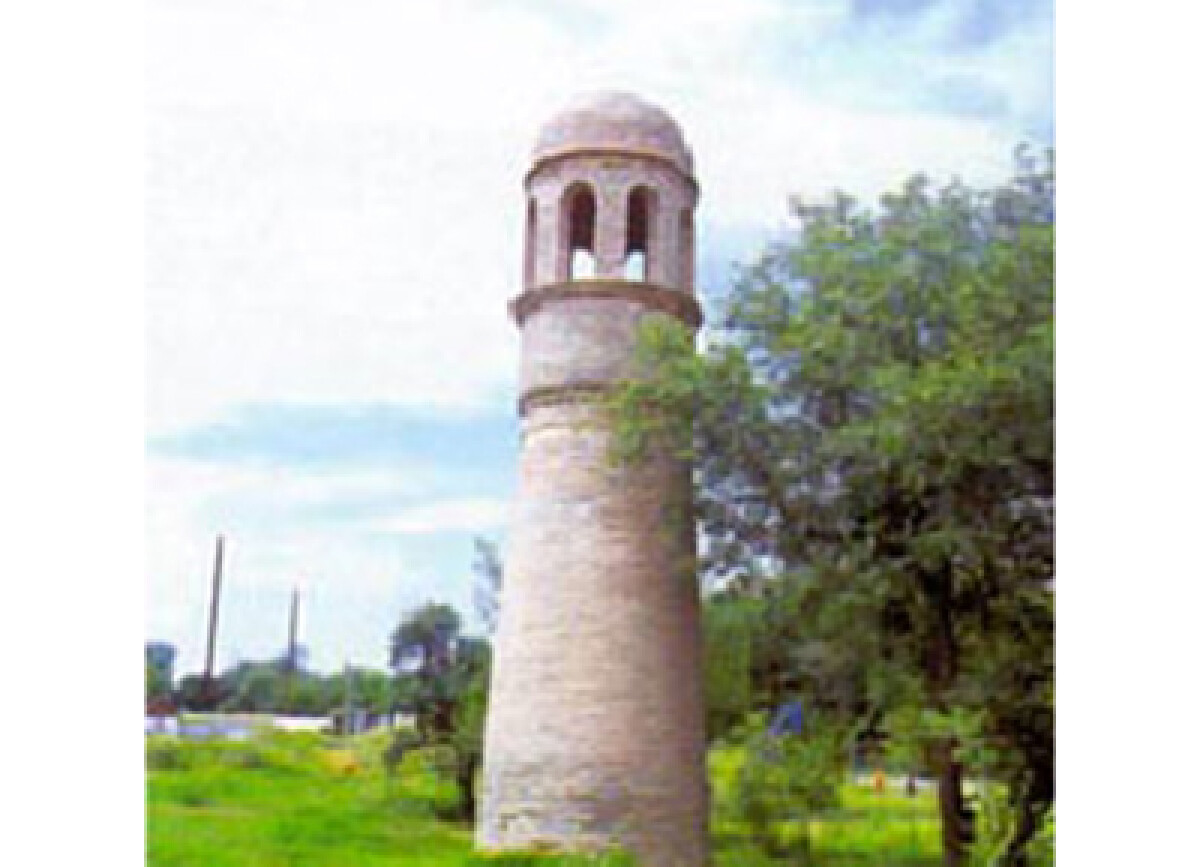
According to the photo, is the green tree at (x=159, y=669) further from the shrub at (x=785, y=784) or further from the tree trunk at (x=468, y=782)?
the shrub at (x=785, y=784)

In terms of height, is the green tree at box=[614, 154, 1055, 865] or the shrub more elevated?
the green tree at box=[614, 154, 1055, 865]

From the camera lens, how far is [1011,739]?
372 cm

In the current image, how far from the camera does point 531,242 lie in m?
4.38

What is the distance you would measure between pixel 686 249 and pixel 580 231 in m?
0.40

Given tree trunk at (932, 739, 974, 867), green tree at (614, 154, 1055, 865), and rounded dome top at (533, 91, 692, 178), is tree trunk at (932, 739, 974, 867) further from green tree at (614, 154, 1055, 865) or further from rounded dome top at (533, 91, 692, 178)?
rounded dome top at (533, 91, 692, 178)

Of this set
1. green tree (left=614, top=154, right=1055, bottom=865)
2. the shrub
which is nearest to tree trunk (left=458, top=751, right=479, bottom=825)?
the shrub

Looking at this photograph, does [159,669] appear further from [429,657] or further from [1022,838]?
[1022,838]

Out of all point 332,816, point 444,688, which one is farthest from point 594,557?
point 332,816

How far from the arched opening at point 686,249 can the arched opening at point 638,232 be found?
12 cm

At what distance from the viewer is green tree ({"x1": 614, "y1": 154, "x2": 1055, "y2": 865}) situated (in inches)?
145

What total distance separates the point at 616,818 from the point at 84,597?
1456mm

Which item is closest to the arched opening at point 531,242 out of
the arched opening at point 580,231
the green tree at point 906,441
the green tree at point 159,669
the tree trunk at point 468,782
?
the arched opening at point 580,231
